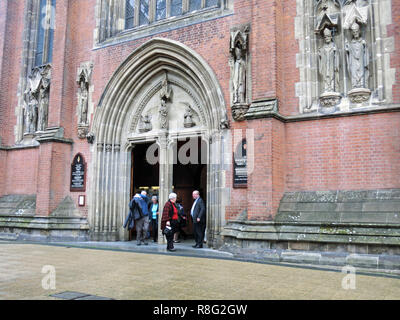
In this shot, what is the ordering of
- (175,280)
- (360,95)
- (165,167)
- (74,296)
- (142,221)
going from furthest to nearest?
1. (165,167)
2. (142,221)
3. (360,95)
4. (175,280)
5. (74,296)

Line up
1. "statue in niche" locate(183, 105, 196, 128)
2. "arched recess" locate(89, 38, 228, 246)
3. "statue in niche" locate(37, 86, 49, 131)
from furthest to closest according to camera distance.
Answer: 1. "statue in niche" locate(37, 86, 49, 131)
2. "statue in niche" locate(183, 105, 196, 128)
3. "arched recess" locate(89, 38, 228, 246)

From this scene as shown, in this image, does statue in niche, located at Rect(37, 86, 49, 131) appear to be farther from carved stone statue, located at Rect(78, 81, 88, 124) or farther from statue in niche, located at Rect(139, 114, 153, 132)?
statue in niche, located at Rect(139, 114, 153, 132)

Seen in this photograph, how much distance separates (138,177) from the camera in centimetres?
1468

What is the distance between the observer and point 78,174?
505 inches

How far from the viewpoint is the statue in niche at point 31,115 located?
47.0 feet

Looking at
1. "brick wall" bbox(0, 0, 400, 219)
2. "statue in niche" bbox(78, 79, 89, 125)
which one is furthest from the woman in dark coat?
"statue in niche" bbox(78, 79, 89, 125)

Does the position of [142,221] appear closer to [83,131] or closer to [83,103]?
[83,131]

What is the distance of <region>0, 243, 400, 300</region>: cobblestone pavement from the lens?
505cm

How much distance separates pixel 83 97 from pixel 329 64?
7.68 meters

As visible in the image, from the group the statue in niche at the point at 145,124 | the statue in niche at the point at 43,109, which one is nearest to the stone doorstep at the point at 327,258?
the statue in niche at the point at 145,124

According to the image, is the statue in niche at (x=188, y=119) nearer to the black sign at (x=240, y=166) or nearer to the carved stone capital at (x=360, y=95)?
the black sign at (x=240, y=166)

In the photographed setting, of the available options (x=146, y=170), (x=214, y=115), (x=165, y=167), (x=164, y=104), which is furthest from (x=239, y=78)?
(x=146, y=170)

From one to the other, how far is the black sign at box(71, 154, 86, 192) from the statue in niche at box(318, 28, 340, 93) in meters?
7.62

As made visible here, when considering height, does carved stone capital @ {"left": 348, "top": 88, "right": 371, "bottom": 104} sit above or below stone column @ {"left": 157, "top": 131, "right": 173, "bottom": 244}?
above
